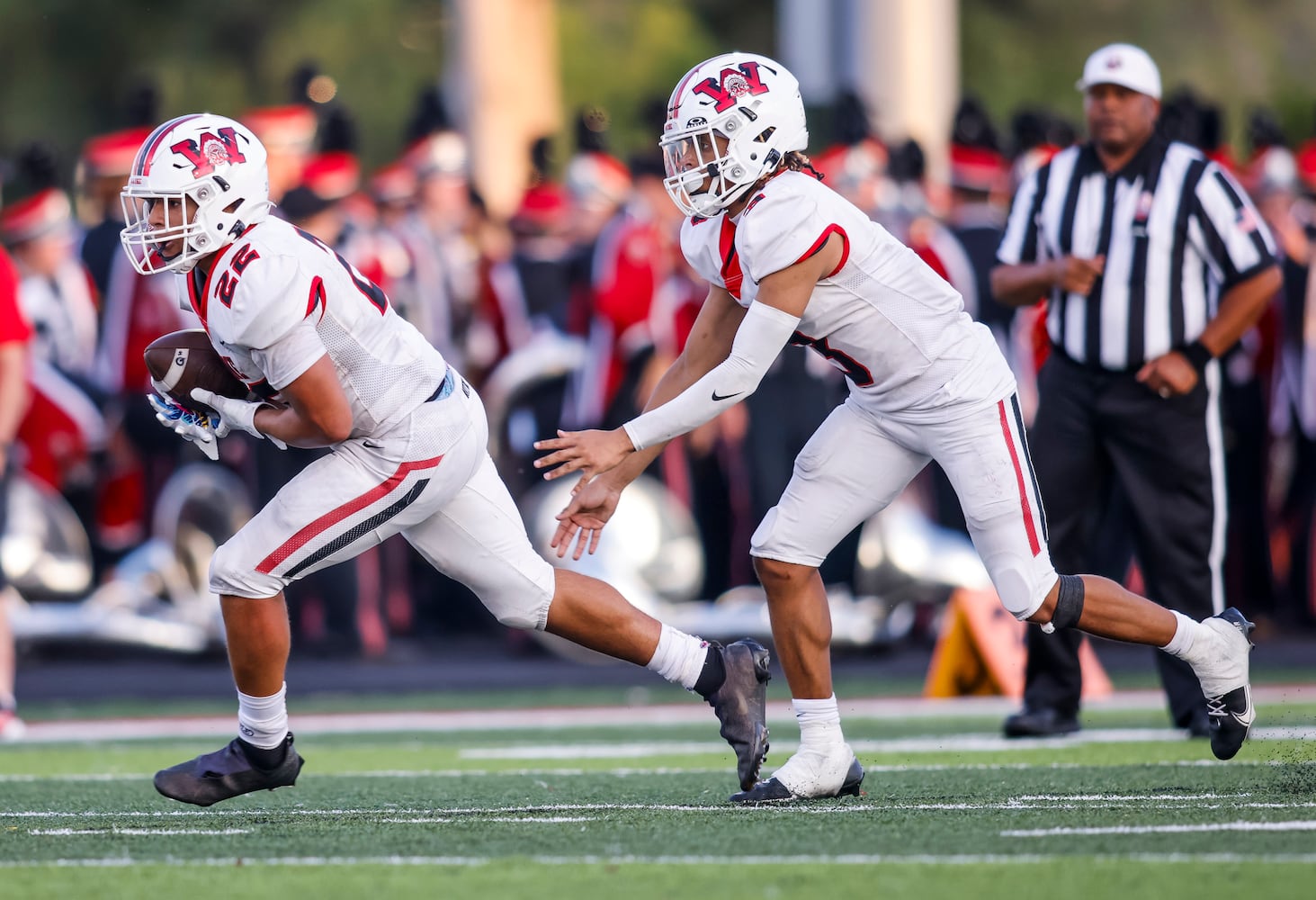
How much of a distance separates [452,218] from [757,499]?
2.35 metres

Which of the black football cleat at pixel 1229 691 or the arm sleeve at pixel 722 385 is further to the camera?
the black football cleat at pixel 1229 691

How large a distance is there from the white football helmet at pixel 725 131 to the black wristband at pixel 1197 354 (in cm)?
191

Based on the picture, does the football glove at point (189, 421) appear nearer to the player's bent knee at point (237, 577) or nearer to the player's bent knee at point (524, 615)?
the player's bent knee at point (237, 577)

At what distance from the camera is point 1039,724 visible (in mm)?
6457

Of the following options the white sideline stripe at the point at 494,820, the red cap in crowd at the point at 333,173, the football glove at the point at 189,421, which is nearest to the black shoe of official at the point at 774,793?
the white sideline stripe at the point at 494,820

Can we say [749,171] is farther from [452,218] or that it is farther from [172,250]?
[452,218]

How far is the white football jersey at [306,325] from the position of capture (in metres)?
4.76

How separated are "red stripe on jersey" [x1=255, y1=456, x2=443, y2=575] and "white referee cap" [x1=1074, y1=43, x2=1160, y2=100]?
8.48ft

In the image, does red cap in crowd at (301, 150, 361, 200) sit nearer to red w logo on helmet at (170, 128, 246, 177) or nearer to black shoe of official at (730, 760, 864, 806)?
red w logo on helmet at (170, 128, 246, 177)

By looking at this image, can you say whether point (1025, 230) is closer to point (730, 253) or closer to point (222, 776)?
point (730, 253)

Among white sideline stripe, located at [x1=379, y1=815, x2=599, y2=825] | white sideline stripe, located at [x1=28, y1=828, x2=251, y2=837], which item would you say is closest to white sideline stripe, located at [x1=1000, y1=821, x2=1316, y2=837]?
white sideline stripe, located at [x1=379, y1=815, x2=599, y2=825]

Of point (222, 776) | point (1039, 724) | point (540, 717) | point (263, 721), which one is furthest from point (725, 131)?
point (540, 717)

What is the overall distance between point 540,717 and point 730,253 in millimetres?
3085

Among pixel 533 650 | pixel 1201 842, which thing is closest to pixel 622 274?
pixel 533 650
